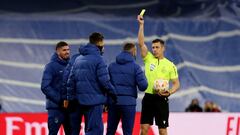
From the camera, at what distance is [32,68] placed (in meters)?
20.9

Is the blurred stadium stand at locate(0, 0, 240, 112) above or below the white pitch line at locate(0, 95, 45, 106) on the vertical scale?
above

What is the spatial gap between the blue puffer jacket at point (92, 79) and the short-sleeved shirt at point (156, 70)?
1437 mm

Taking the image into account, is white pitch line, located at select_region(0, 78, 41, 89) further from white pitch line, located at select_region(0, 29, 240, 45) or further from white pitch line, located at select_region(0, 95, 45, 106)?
white pitch line, located at select_region(0, 29, 240, 45)

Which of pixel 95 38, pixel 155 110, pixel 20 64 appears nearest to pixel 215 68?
pixel 20 64

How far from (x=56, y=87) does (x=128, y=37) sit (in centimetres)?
882

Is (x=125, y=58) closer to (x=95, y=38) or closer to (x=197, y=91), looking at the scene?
(x=95, y=38)

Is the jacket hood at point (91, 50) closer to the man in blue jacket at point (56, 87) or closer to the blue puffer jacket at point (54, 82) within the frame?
the man in blue jacket at point (56, 87)

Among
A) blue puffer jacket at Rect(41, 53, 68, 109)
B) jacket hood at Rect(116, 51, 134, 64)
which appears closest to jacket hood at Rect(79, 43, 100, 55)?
blue puffer jacket at Rect(41, 53, 68, 109)

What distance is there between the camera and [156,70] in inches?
517

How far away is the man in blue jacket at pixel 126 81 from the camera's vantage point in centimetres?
1279

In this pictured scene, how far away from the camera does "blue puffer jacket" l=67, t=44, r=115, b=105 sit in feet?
38.6

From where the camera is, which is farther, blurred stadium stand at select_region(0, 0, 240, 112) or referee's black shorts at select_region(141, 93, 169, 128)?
blurred stadium stand at select_region(0, 0, 240, 112)

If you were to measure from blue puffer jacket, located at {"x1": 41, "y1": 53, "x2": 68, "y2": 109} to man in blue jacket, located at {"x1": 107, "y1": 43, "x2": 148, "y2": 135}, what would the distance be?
82 cm

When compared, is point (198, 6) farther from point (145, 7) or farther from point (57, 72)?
point (57, 72)
